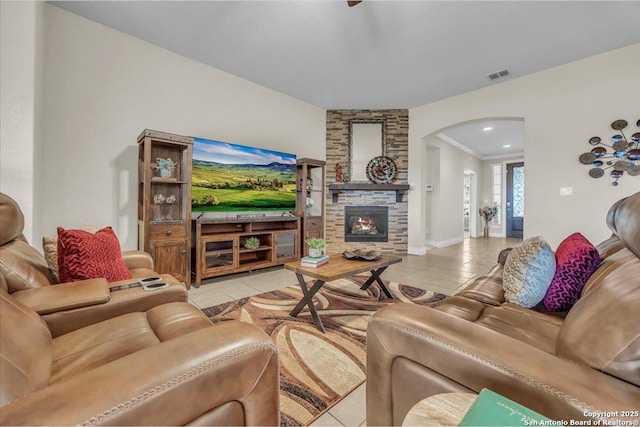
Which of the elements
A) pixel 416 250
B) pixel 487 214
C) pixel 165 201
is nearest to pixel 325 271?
pixel 165 201

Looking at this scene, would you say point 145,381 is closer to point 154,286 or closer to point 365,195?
point 154,286

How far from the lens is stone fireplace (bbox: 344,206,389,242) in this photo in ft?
17.5

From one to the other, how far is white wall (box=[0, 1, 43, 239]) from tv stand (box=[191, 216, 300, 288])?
1.43m

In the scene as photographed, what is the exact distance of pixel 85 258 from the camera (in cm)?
145

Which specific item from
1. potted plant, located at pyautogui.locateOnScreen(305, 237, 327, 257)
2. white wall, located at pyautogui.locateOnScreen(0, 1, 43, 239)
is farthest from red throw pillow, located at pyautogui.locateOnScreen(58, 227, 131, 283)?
potted plant, located at pyautogui.locateOnScreen(305, 237, 327, 257)

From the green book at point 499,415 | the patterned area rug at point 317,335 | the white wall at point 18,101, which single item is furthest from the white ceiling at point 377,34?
the green book at point 499,415

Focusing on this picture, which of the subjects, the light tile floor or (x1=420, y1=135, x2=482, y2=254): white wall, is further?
(x1=420, y1=135, x2=482, y2=254): white wall

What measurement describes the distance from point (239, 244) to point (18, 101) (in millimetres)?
2304

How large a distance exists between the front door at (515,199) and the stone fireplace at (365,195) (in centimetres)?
504

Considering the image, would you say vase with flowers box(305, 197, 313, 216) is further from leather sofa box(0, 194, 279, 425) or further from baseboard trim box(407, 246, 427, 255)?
leather sofa box(0, 194, 279, 425)

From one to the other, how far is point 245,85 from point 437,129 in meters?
3.47

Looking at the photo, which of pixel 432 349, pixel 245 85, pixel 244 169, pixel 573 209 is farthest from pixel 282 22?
pixel 573 209

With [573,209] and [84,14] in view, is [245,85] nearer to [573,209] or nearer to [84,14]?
[84,14]

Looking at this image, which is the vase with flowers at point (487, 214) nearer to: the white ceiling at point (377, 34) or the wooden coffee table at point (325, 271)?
the white ceiling at point (377, 34)
